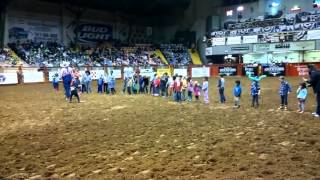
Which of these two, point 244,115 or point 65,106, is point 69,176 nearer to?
point 244,115

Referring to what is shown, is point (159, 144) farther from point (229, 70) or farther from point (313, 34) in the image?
point (313, 34)

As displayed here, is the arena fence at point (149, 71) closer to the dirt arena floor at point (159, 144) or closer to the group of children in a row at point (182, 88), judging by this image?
the group of children in a row at point (182, 88)

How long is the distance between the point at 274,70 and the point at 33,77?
22.7 meters

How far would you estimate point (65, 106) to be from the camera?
19375 mm

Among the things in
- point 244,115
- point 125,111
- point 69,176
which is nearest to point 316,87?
point 244,115

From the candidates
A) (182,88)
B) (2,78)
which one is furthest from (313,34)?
(2,78)

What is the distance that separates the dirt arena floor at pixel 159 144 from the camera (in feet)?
26.2

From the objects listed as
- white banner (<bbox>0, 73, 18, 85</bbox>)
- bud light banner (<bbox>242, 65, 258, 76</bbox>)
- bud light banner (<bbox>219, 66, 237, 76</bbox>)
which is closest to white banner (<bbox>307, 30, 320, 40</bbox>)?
bud light banner (<bbox>242, 65, 258, 76</bbox>)

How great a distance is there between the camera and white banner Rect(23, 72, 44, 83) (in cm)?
3853

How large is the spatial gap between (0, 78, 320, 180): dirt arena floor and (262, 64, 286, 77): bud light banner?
25798 mm

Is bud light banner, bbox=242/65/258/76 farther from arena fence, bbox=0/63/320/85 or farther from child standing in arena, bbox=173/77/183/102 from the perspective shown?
child standing in arena, bbox=173/77/183/102

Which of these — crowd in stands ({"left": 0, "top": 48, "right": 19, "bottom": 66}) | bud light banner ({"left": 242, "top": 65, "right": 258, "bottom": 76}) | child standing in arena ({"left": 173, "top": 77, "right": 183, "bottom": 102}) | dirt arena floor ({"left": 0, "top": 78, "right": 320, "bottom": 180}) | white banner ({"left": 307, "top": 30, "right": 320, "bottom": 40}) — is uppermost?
white banner ({"left": 307, "top": 30, "right": 320, "bottom": 40})

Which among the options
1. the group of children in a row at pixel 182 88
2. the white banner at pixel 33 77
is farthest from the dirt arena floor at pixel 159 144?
the white banner at pixel 33 77

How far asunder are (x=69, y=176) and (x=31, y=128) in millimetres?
6243
